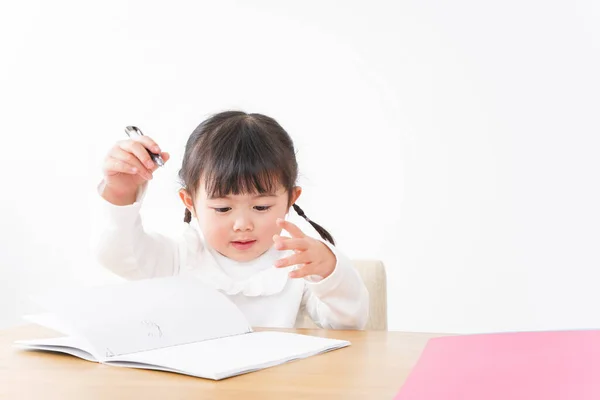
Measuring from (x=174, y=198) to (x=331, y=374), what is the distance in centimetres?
208

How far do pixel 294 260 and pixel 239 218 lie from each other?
0.99 ft

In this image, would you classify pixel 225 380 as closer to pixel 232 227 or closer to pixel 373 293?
pixel 232 227

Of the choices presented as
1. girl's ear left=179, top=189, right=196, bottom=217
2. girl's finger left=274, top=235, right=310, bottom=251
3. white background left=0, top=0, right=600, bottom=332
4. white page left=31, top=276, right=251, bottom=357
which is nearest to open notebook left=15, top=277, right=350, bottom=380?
white page left=31, top=276, right=251, bottom=357

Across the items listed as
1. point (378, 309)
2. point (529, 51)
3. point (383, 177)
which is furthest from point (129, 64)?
point (378, 309)

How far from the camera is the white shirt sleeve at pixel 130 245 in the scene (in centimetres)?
127

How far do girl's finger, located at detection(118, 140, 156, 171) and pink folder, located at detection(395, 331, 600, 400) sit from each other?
0.47 m

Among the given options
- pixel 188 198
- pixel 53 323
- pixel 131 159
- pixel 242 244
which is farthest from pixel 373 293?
pixel 53 323

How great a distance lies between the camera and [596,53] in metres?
2.52

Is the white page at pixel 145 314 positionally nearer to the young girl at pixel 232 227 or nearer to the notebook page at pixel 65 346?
the notebook page at pixel 65 346

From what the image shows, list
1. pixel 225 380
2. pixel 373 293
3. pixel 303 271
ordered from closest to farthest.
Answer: pixel 225 380 → pixel 303 271 → pixel 373 293

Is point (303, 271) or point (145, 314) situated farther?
point (303, 271)

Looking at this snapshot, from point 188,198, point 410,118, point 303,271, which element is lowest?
point 303,271

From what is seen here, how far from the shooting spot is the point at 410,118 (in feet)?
8.59

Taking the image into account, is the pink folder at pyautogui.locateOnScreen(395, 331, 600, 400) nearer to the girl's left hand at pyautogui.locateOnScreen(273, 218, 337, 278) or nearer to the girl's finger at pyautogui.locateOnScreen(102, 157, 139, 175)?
the girl's left hand at pyautogui.locateOnScreen(273, 218, 337, 278)
